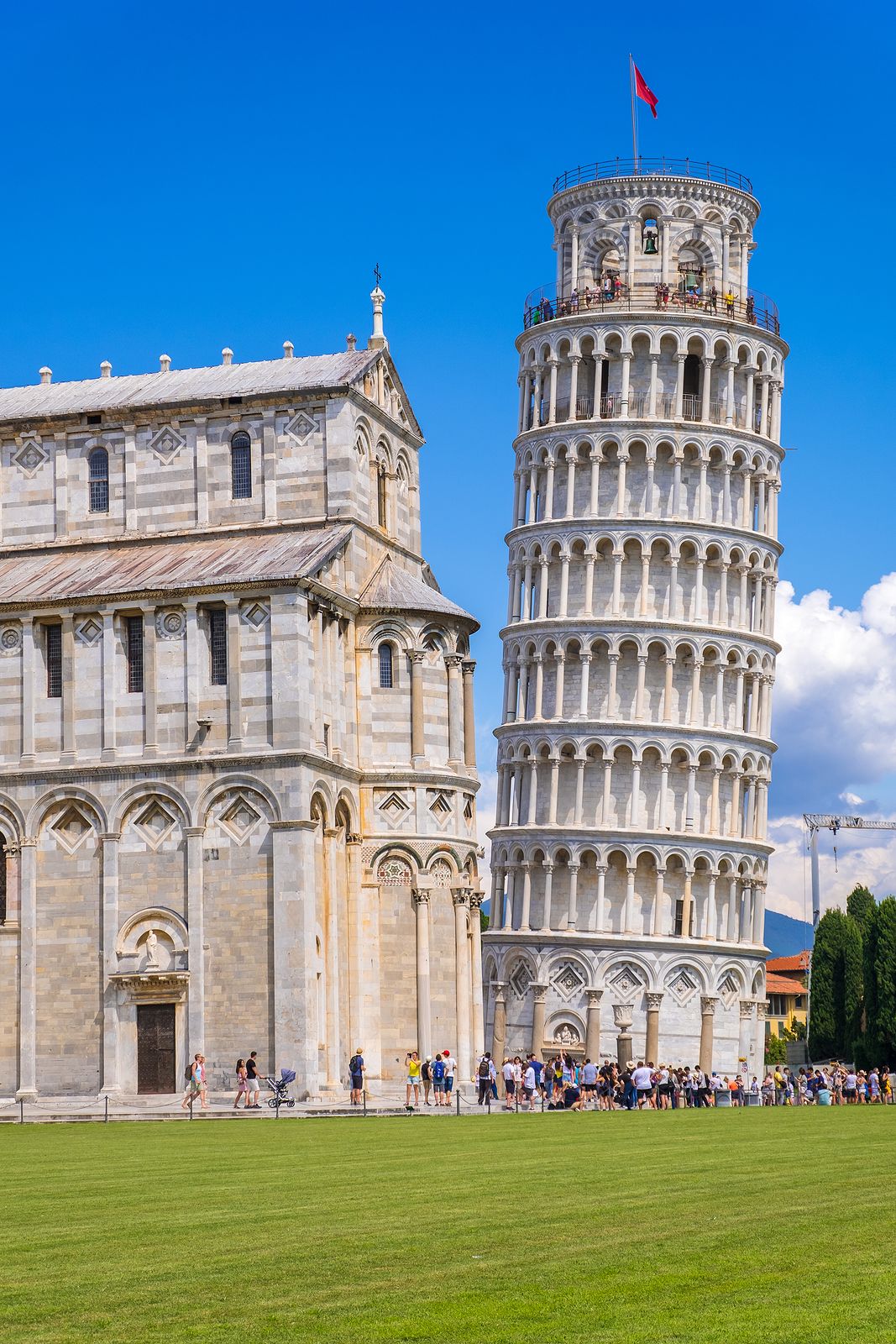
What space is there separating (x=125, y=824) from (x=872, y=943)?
61.7 meters

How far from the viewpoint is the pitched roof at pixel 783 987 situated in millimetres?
177125

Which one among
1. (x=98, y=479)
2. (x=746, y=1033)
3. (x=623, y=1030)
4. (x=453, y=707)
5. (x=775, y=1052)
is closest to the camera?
(x=453, y=707)

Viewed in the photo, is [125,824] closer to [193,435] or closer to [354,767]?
[354,767]

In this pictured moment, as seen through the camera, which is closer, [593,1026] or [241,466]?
[241,466]

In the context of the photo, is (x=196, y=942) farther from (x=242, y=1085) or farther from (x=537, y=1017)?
(x=537, y=1017)

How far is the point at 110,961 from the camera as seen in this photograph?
59.2 metres

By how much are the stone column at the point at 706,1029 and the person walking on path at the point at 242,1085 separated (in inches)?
1835

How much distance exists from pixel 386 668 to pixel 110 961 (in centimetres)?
1231

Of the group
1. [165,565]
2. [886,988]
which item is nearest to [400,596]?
[165,565]

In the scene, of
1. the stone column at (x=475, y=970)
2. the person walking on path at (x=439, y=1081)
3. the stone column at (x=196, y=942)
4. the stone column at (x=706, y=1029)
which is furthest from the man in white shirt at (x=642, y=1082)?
the stone column at (x=706, y=1029)

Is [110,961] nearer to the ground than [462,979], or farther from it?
farther from it

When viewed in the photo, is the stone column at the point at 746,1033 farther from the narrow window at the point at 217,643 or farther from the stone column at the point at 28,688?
the stone column at the point at 28,688

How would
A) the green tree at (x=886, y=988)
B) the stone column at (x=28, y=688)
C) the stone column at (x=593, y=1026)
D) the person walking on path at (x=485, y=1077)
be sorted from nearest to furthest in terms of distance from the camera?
the person walking on path at (x=485, y=1077) < the stone column at (x=28, y=688) < the stone column at (x=593, y=1026) < the green tree at (x=886, y=988)

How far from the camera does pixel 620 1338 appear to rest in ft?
44.9
